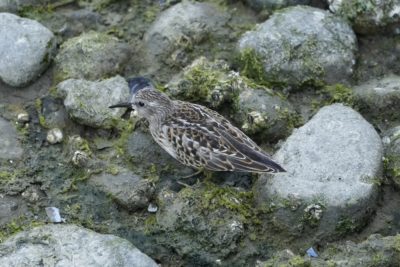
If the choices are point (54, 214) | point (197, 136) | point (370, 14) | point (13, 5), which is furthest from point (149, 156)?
point (370, 14)

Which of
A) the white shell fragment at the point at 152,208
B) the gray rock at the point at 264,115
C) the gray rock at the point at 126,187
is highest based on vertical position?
the gray rock at the point at 264,115

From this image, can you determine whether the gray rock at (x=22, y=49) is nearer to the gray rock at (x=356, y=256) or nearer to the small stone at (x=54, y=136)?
the small stone at (x=54, y=136)

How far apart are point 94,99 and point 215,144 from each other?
148 cm

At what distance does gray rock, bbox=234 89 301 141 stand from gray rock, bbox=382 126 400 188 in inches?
35.6

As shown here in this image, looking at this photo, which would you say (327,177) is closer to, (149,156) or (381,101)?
(381,101)

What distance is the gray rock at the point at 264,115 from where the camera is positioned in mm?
8253

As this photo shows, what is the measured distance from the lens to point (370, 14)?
29.5ft

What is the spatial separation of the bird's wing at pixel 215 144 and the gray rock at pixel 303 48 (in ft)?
3.31

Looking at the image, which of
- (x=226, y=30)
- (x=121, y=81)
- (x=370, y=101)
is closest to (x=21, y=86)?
(x=121, y=81)

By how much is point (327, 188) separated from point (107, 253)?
2006 mm

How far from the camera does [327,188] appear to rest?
24.6ft

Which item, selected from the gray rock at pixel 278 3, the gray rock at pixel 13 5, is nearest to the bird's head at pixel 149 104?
the gray rock at pixel 278 3

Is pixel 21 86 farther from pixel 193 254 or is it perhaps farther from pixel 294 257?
pixel 294 257

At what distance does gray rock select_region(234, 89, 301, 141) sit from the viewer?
8.25 m
